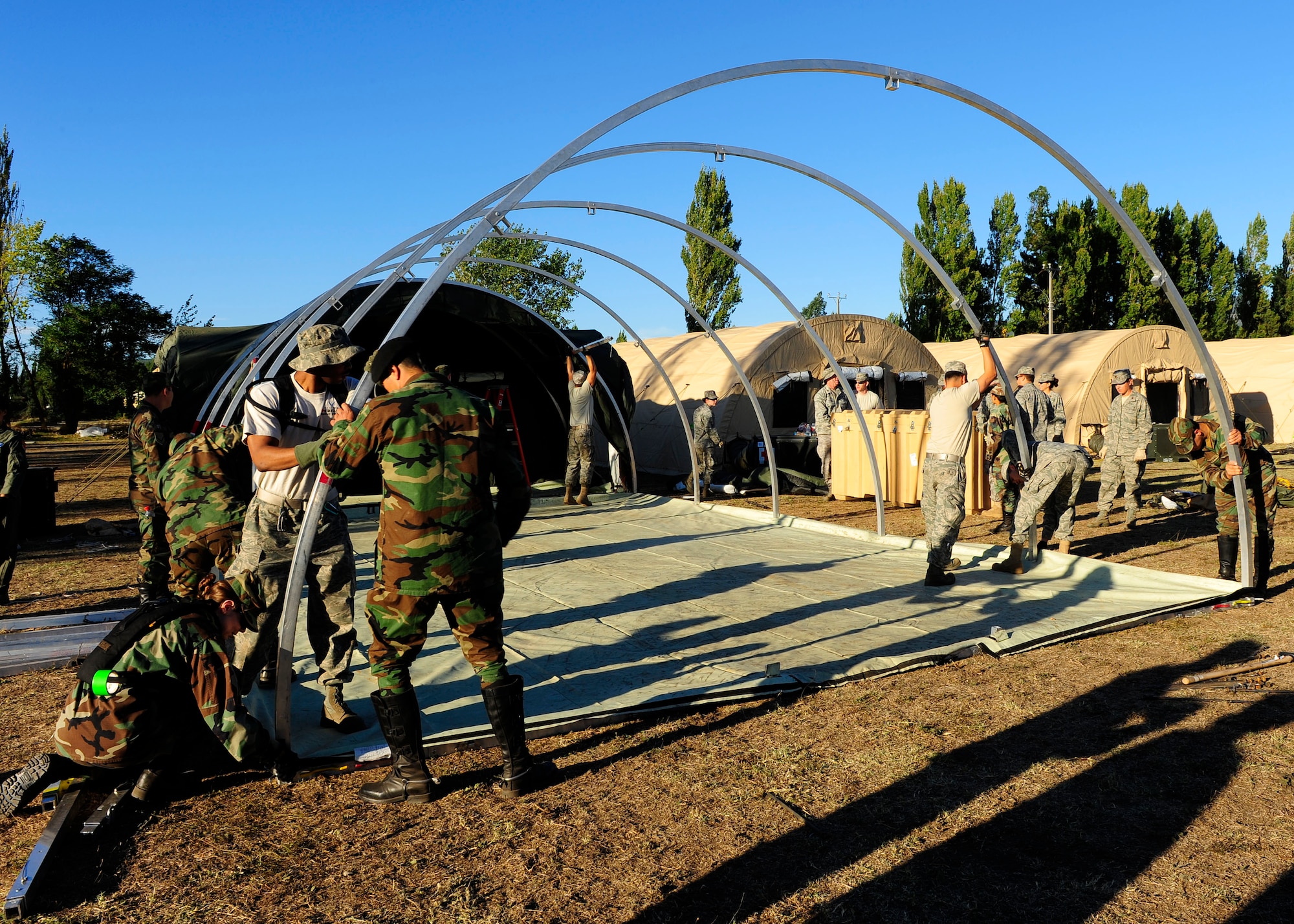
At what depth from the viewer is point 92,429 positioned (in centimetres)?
3944

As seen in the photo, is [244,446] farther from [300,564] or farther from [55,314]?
[55,314]

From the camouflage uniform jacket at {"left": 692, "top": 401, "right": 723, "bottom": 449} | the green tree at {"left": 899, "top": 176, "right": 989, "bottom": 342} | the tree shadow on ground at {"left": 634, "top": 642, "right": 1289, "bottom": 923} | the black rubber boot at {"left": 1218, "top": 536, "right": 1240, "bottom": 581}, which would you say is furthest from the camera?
the green tree at {"left": 899, "top": 176, "right": 989, "bottom": 342}

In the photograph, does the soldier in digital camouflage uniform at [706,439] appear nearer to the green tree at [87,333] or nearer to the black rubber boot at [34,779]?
the black rubber boot at [34,779]

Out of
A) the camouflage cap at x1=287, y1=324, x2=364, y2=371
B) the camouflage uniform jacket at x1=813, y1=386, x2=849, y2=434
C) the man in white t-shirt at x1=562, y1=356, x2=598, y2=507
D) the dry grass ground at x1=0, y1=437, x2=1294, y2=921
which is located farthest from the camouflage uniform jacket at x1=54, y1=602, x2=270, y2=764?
the camouflage uniform jacket at x1=813, y1=386, x2=849, y2=434

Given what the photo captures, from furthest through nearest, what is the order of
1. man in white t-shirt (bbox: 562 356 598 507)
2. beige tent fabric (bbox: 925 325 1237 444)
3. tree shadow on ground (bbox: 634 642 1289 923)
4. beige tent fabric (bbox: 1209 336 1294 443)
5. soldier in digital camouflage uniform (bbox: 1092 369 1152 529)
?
beige tent fabric (bbox: 1209 336 1294 443) → beige tent fabric (bbox: 925 325 1237 444) → man in white t-shirt (bbox: 562 356 598 507) → soldier in digital camouflage uniform (bbox: 1092 369 1152 529) → tree shadow on ground (bbox: 634 642 1289 923)

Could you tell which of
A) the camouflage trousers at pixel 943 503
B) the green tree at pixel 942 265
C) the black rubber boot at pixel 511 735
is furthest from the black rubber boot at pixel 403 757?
the green tree at pixel 942 265

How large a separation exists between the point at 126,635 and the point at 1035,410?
33.4 ft

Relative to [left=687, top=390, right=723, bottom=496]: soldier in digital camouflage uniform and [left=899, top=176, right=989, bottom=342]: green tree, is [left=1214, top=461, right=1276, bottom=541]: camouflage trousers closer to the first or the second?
[left=687, top=390, right=723, bottom=496]: soldier in digital camouflage uniform

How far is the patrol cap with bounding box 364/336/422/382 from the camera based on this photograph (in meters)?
3.59

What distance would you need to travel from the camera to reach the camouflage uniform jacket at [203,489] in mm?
4832

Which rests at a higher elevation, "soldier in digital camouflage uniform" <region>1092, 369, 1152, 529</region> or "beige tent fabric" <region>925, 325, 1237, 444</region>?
"beige tent fabric" <region>925, 325, 1237, 444</region>

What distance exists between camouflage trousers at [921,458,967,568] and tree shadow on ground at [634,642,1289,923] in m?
2.55

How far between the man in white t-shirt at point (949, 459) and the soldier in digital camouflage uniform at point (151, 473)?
5679 mm

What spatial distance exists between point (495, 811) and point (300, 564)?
1303 mm
